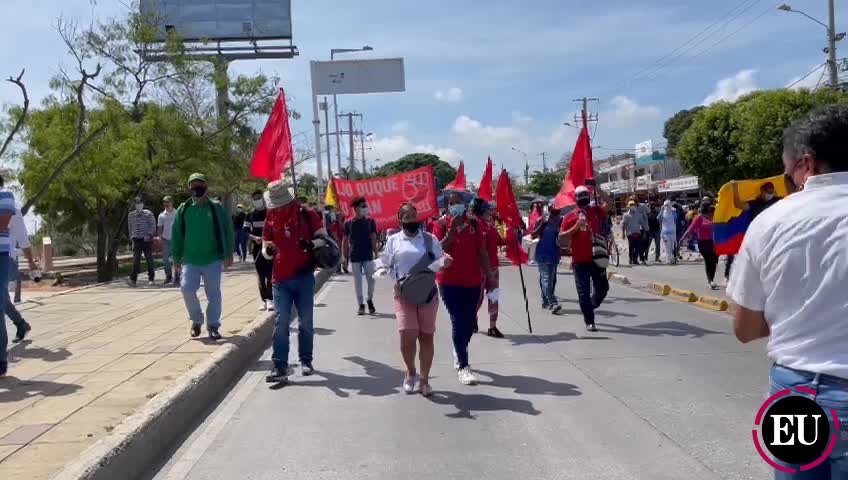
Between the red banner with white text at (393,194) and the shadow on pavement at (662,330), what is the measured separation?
3292mm

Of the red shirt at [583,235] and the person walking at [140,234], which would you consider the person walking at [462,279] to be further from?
the person walking at [140,234]

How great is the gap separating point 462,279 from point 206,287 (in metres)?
3.23

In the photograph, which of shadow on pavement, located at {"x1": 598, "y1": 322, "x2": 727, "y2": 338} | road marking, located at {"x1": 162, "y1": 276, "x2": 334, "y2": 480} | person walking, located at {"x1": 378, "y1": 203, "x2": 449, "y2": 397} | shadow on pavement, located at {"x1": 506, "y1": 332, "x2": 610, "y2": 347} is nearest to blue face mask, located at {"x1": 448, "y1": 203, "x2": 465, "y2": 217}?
person walking, located at {"x1": 378, "y1": 203, "x2": 449, "y2": 397}

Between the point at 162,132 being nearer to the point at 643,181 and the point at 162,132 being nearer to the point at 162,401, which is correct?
the point at 162,401

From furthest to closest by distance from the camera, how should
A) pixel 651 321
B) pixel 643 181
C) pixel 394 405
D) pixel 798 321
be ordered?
1. pixel 643 181
2. pixel 651 321
3. pixel 394 405
4. pixel 798 321

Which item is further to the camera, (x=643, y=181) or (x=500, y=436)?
(x=643, y=181)

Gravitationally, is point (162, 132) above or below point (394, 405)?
above

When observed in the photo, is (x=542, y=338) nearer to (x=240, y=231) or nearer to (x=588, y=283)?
(x=588, y=283)

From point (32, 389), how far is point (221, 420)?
1.82 meters

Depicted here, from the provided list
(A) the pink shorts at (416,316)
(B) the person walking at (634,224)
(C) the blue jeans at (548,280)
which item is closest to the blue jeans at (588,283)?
(C) the blue jeans at (548,280)

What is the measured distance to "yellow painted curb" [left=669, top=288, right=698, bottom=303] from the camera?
1301 centimetres

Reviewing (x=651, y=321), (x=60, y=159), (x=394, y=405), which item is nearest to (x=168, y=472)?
(x=394, y=405)

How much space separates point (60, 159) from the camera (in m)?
19.6

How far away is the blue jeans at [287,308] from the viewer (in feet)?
24.2
